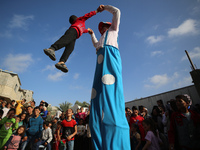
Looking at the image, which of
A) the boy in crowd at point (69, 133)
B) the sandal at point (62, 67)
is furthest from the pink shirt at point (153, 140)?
the sandal at point (62, 67)

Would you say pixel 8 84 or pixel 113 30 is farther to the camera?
pixel 8 84

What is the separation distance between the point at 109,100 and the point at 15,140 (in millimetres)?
4963

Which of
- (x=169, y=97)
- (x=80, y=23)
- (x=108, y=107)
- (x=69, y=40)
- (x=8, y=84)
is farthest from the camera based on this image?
(x=8, y=84)

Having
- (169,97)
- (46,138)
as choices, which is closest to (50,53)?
(46,138)

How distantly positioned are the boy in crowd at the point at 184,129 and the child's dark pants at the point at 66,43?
2408mm

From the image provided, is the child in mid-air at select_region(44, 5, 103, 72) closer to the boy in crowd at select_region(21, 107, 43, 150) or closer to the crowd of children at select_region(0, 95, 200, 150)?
the crowd of children at select_region(0, 95, 200, 150)

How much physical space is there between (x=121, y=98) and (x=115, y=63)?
18.0 inches

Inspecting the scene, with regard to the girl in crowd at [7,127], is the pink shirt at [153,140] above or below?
below

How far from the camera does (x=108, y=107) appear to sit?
1312 millimetres

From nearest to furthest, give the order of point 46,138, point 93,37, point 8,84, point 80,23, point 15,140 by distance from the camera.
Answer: point 80,23, point 93,37, point 15,140, point 46,138, point 8,84

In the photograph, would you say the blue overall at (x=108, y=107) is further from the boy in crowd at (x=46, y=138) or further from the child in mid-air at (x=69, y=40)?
the boy in crowd at (x=46, y=138)

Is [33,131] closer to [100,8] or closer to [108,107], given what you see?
[108,107]

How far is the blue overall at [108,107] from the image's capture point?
121cm

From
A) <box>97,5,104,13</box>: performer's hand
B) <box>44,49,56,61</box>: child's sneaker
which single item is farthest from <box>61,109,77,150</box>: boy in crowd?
<box>97,5,104,13</box>: performer's hand
